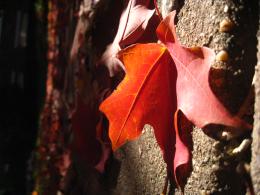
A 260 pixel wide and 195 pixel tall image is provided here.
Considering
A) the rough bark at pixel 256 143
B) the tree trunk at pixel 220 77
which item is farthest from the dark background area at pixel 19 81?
the rough bark at pixel 256 143

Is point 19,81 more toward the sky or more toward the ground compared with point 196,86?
more toward the ground

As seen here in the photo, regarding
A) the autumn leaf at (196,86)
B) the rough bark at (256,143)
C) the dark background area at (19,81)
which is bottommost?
the dark background area at (19,81)

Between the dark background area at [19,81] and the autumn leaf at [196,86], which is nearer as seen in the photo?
the autumn leaf at [196,86]

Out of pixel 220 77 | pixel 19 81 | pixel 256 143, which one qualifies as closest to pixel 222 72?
pixel 220 77

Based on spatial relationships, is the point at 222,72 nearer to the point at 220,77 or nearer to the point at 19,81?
the point at 220,77

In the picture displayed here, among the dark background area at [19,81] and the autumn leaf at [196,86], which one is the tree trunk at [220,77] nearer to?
the autumn leaf at [196,86]

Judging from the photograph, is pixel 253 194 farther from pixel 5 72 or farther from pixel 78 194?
pixel 5 72

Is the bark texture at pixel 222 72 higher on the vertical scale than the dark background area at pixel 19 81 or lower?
higher

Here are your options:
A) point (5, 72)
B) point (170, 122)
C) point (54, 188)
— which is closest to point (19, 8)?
point (5, 72)

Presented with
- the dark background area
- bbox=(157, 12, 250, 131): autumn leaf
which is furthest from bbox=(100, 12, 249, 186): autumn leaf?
the dark background area
